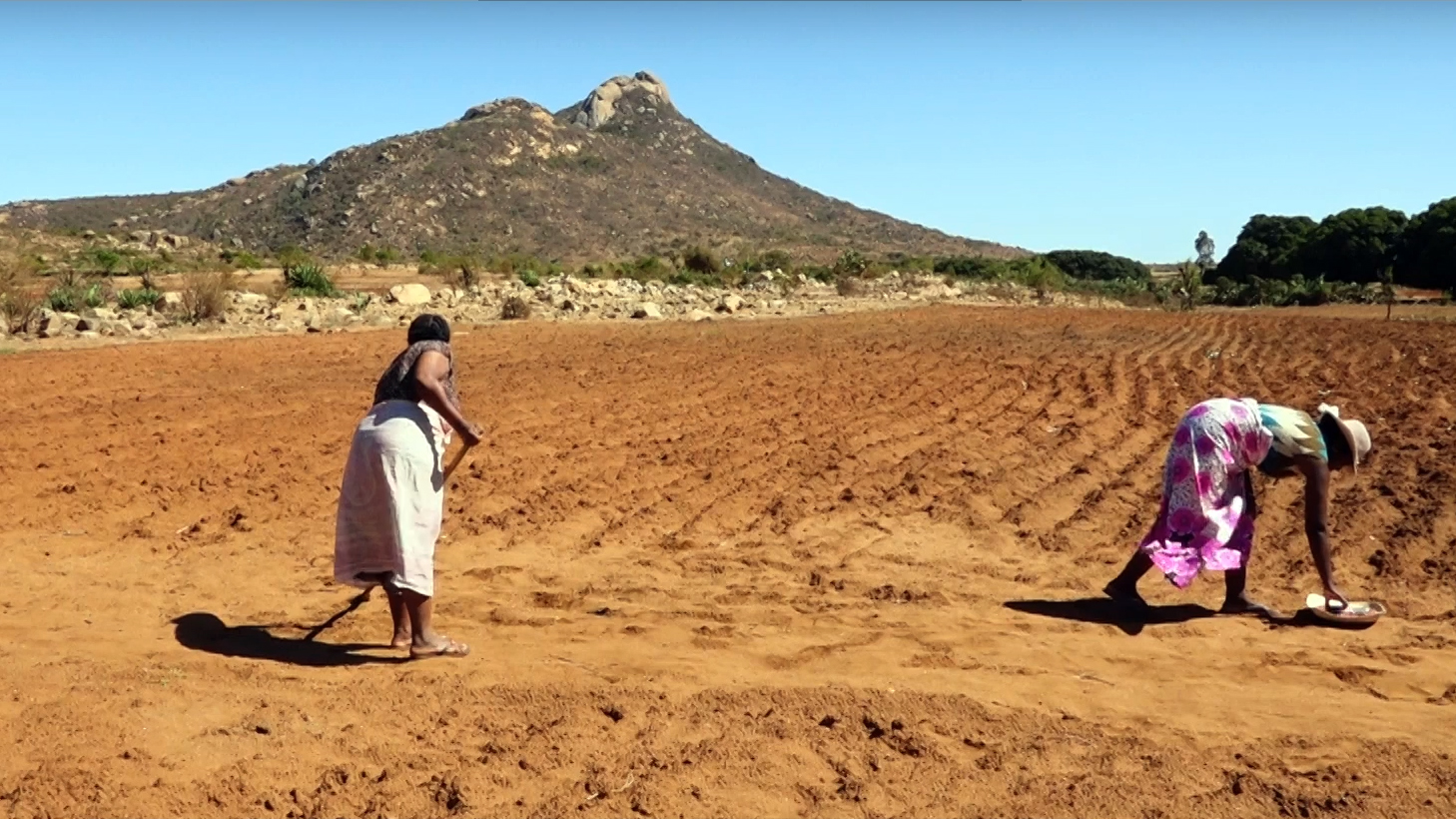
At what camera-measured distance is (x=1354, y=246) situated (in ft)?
188

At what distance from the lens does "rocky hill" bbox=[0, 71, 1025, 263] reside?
68.5 metres

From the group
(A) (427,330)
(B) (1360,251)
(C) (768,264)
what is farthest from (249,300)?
(B) (1360,251)

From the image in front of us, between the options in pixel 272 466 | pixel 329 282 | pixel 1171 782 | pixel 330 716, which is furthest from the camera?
pixel 329 282

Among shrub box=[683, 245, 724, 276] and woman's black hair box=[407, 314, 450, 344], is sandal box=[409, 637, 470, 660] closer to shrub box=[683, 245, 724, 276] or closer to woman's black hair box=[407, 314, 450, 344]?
woman's black hair box=[407, 314, 450, 344]

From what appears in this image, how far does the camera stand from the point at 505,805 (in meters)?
4.34

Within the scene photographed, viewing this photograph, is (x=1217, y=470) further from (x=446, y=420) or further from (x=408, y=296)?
(x=408, y=296)

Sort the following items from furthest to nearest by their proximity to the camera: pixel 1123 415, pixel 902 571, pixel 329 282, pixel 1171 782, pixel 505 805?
pixel 329 282
pixel 1123 415
pixel 902 571
pixel 1171 782
pixel 505 805

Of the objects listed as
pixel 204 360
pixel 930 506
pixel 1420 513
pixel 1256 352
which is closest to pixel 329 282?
pixel 204 360

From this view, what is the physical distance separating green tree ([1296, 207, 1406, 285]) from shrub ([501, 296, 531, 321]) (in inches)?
1595

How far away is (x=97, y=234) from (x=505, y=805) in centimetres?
5168

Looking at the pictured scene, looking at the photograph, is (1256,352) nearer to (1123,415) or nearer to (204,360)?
Result: (1123,415)

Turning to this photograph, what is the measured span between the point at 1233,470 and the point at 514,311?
20492 millimetres

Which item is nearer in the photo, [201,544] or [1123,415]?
[201,544]

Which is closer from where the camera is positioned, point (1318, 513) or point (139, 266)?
point (1318, 513)
